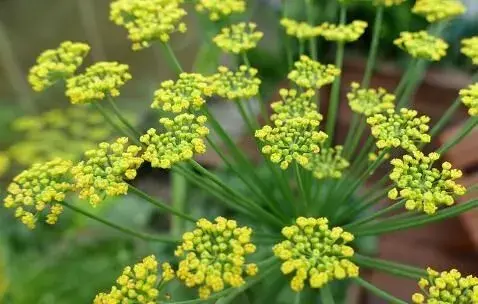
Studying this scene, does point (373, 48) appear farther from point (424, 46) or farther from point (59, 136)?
point (59, 136)

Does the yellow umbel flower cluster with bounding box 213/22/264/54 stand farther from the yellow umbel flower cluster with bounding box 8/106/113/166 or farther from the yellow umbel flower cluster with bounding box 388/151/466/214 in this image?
the yellow umbel flower cluster with bounding box 8/106/113/166

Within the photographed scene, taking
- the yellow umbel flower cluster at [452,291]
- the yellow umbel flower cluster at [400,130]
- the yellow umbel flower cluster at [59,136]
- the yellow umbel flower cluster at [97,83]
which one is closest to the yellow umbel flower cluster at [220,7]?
the yellow umbel flower cluster at [97,83]

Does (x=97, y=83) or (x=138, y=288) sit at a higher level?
(x=97, y=83)

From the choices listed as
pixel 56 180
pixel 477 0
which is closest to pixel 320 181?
pixel 56 180

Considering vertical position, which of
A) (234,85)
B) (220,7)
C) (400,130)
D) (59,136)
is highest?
(59,136)

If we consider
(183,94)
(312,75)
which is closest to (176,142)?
(183,94)

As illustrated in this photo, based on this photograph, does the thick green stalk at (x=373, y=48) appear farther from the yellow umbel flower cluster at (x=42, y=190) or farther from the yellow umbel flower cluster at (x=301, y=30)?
the yellow umbel flower cluster at (x=42, y=190)

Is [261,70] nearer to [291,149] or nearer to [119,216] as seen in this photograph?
[119,216]
